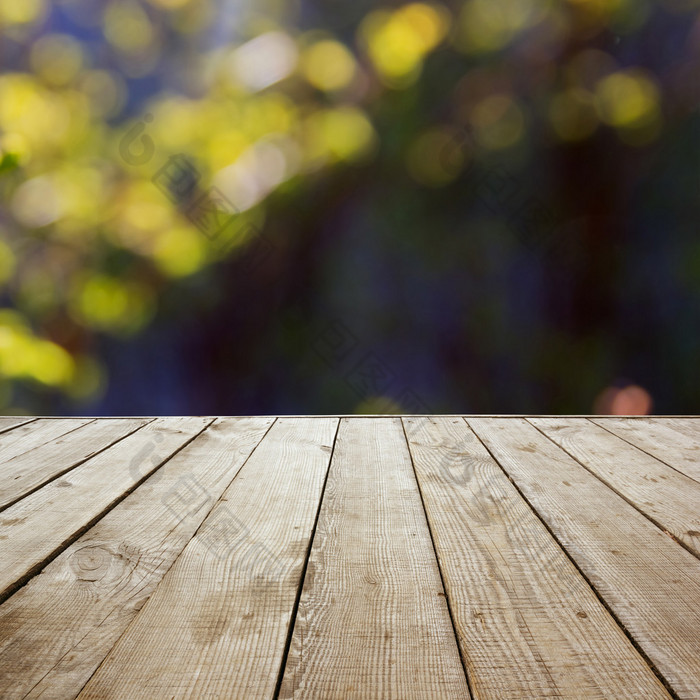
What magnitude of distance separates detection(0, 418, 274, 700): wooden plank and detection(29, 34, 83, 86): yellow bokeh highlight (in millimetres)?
1291

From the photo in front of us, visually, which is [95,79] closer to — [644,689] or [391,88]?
[391,88]

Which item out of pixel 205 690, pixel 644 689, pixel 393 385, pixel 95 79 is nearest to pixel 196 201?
pixel 95 79

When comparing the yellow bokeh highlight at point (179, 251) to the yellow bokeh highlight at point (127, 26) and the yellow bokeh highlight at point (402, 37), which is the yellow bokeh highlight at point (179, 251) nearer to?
the yellow bokeh highlight at point (127, 26)

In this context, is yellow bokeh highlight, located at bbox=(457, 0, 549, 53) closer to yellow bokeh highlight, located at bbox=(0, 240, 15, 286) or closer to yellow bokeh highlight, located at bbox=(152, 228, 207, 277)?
yellow bokeh highlight, located at bbox=(152, 228, 207, 277)

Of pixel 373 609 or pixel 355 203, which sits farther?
pixel 355 203

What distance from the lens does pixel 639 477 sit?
1.22 metres

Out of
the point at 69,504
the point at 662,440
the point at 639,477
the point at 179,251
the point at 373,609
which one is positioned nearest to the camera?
the point at 373,609

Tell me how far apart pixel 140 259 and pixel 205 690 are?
1489mm

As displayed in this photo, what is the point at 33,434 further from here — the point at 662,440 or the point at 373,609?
the point at 662,440

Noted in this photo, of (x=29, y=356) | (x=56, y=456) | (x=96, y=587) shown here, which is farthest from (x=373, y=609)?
(x=29, y=356)

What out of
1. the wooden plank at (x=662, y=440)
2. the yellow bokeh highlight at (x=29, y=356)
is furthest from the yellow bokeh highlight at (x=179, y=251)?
the wooden plank at (x=662, y=440)

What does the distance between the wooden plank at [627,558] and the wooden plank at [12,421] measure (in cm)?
126

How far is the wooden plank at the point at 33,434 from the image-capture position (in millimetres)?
1445

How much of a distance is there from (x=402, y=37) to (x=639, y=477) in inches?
53.4
